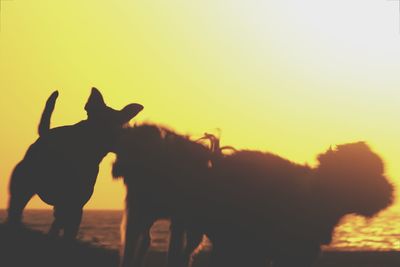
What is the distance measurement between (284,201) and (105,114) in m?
2.42

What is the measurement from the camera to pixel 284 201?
8648 mm

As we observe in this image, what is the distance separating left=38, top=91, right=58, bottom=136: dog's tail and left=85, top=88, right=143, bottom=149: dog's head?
1.62 ft

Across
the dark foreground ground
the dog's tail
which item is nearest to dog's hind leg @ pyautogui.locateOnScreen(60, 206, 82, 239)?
the dark foreground ground

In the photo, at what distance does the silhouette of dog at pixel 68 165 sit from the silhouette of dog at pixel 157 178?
42 centimetres

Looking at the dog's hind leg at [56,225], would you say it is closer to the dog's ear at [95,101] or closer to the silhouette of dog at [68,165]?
the silhouette of dog at [68,165]

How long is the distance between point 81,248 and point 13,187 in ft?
18.9

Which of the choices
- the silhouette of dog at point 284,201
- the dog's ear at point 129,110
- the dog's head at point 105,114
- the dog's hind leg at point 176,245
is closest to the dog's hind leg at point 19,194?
the dog's head at point 105,114

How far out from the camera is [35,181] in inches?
345

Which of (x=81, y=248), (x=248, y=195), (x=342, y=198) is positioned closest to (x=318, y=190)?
(x=342, y=198)

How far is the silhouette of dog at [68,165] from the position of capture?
28.8 ft

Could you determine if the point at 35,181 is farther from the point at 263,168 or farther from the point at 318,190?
the point at 318,190

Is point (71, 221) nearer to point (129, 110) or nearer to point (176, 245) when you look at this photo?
point (129, 110)

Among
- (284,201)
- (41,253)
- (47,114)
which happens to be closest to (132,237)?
(41,253)

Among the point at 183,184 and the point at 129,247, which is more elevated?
the point at 183,184
